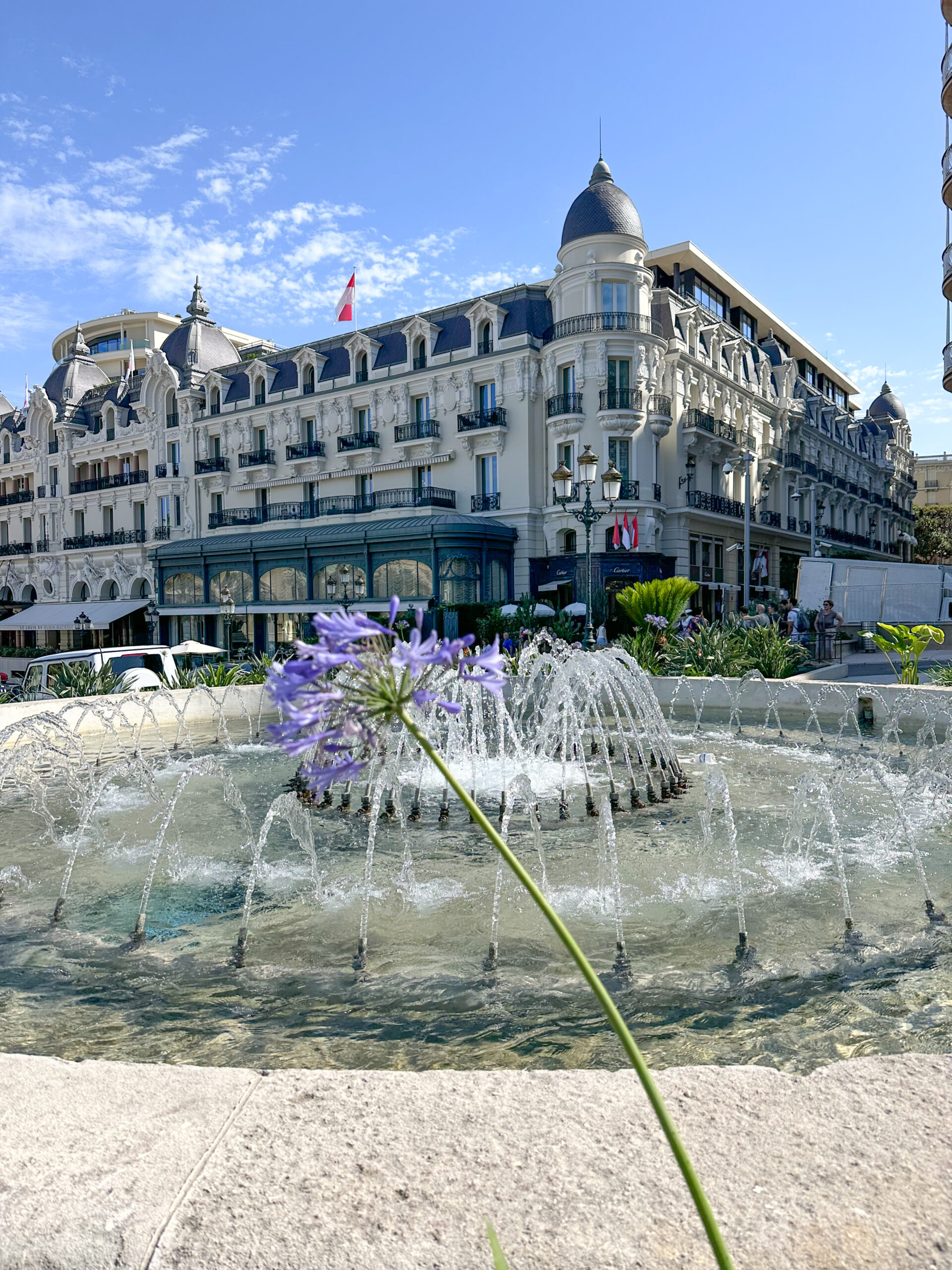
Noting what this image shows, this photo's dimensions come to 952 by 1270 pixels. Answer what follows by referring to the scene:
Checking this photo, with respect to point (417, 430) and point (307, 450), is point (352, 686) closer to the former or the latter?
point (417, 430)

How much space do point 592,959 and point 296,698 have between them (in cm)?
392

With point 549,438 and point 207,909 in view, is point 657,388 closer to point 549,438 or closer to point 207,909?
point 549,438

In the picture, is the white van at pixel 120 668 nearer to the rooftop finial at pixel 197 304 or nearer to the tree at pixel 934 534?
the rooftop finial at pixel 197 304

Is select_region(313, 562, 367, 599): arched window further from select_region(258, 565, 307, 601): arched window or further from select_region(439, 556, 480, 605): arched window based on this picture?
select_region(439, 556, 480, 605): arched window

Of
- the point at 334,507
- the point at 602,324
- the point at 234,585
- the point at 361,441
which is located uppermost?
the point at 602,324

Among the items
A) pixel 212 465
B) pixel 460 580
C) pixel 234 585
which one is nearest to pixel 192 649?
pixel 460 580

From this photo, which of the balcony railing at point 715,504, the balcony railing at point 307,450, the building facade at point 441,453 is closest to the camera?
the building facade at point 441,453

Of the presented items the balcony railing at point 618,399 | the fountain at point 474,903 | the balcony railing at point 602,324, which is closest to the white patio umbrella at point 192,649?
the fountain at point 474,903

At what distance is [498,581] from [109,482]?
2648 centimetres

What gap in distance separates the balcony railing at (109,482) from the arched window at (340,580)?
15.6m

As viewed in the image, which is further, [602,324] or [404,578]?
[404,578]

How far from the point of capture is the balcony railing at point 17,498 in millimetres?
50934

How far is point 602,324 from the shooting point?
31656 millimetres

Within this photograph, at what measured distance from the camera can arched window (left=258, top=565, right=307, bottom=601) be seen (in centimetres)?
3728
